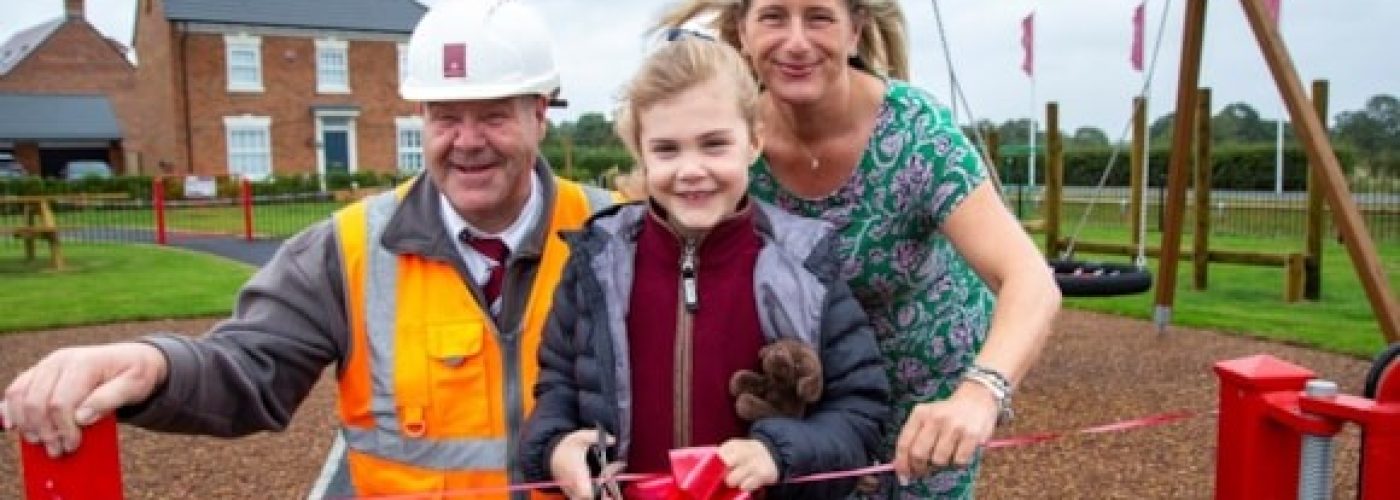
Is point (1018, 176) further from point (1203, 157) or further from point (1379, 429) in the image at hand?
point (1379, 429)

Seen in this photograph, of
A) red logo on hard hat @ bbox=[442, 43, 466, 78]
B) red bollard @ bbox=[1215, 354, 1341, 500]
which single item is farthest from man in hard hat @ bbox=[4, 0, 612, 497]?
red bollard @ bbox=[1215, 354, 1341, 500]

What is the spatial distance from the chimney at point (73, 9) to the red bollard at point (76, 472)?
59861mm

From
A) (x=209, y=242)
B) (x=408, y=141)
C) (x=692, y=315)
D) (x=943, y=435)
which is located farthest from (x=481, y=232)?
(x=408, y=141)

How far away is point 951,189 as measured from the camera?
2213mm

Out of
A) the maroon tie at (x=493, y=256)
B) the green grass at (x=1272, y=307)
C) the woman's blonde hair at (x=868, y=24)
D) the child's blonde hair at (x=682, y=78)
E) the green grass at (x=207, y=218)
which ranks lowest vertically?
the green grass at (x=1272, y=307)

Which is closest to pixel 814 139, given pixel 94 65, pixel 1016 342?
pixel 1016 342

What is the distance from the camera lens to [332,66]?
129 feet

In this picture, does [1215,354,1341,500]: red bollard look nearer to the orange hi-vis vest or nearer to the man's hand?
the orange hi-vis vest

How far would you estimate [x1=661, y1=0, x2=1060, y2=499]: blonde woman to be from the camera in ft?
6.98

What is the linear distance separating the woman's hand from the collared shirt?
87cm

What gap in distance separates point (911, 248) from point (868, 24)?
0.46 meters

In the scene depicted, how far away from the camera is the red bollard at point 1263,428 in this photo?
1.97 m

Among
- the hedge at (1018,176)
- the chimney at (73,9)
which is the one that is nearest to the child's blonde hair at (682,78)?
the hedge at (1018,176)

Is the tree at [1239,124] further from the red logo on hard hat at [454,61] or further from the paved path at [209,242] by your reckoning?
the red logo on hard hat at [454,61]
